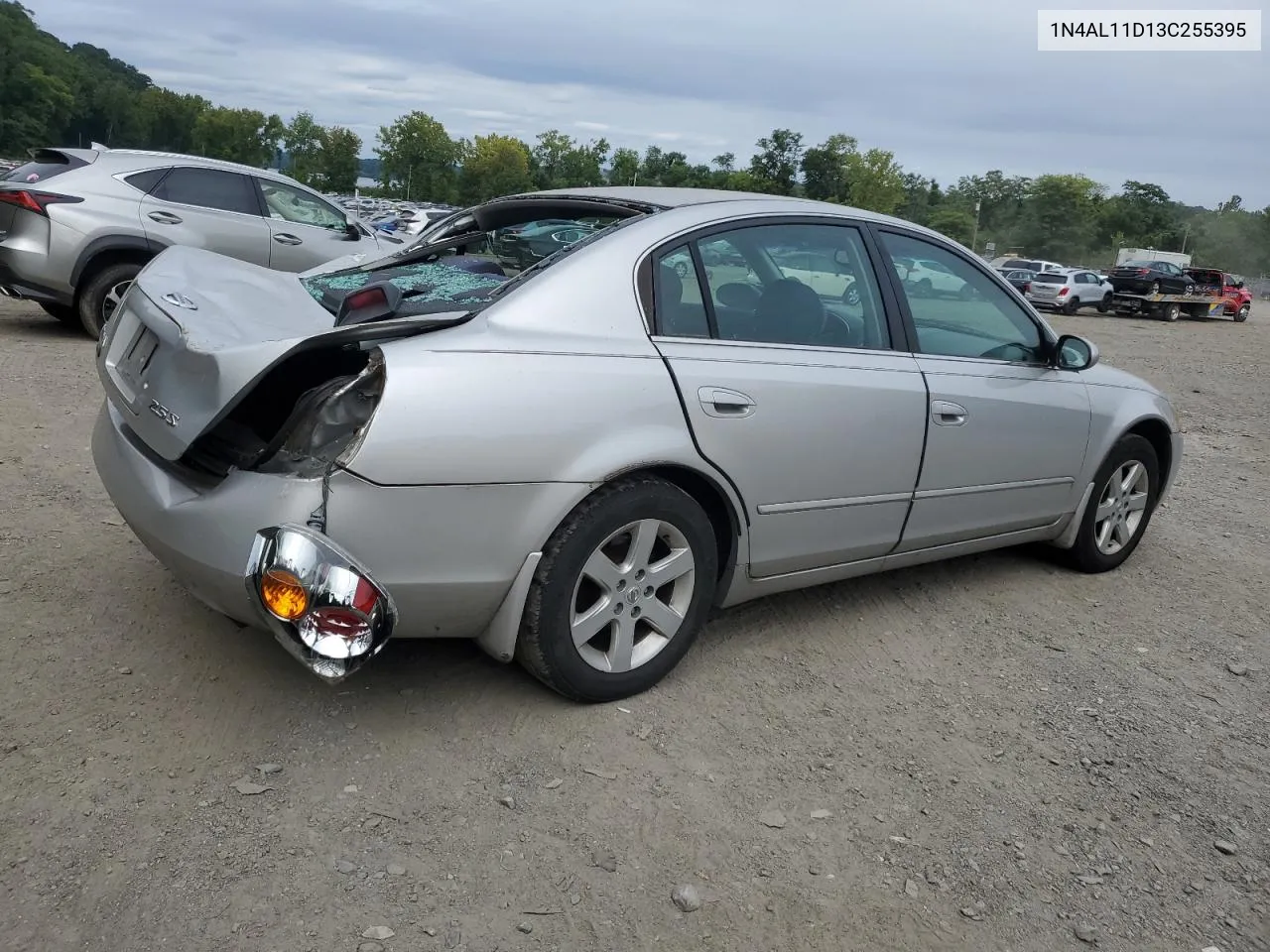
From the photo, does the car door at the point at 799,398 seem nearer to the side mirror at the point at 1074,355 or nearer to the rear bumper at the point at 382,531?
the rear bumper at the point at 382,531

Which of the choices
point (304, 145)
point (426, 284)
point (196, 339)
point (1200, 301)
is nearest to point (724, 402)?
point (426, 284)

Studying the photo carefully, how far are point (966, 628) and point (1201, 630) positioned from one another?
1.11 m

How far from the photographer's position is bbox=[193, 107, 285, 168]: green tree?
9449 centimetres

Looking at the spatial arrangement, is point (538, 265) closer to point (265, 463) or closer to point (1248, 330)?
point (265, 463)

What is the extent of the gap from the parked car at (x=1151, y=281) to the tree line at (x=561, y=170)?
3676 cm

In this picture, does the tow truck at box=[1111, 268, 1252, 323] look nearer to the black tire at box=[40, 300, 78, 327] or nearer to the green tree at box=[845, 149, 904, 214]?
the black tire at box=[40, 300, 78, 327]

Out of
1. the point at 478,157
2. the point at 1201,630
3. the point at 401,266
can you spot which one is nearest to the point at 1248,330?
the point at 1201,630

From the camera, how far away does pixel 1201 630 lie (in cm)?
445

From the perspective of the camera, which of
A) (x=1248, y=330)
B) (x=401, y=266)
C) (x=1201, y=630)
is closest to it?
(x=401, y=266)

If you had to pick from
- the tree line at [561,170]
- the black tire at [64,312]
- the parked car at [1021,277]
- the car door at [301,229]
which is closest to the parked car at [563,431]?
the car door at [301,229]

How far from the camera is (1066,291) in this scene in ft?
97.2

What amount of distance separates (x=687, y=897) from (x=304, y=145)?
10300 centimetres

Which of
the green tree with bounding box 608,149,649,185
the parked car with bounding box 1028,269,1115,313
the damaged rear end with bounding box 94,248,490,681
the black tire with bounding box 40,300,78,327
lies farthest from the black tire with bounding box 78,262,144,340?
the green tree with bounding box 608,149,649,185

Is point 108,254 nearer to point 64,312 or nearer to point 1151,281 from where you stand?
point 64,312
